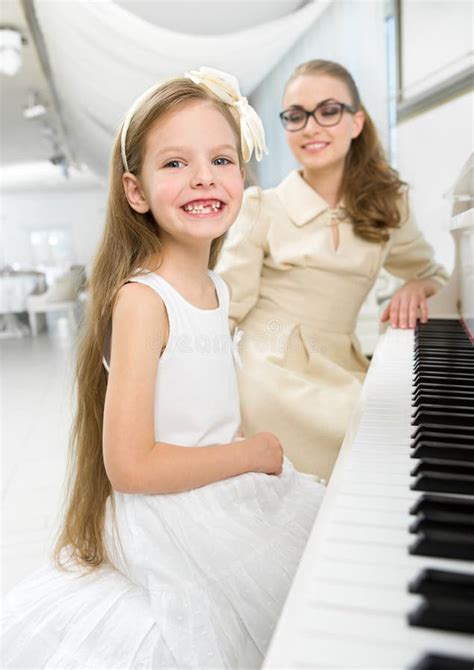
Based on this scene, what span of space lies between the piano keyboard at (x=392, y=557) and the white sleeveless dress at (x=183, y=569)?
8.7 inches

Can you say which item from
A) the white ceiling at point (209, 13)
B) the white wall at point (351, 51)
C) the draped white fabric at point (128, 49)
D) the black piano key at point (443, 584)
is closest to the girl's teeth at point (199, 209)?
the black piano key at point (443, 584)

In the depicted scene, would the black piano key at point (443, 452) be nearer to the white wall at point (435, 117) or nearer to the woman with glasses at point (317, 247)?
the woman with glasses at point (317, 247)

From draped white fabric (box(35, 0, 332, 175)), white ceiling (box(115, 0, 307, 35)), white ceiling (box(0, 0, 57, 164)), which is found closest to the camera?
draped white fabric (box(35, 0, 332, 175))

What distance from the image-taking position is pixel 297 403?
1596 millimetres

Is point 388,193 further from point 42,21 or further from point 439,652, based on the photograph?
point 42,21

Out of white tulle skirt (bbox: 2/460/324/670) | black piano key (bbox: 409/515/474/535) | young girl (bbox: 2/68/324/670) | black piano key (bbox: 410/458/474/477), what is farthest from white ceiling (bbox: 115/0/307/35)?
black piano key (bbox: 409/515/474/535)

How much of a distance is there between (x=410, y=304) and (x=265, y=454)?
0.89m

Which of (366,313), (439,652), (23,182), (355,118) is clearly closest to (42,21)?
(366,313)

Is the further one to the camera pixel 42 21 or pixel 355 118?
pixel 42 21

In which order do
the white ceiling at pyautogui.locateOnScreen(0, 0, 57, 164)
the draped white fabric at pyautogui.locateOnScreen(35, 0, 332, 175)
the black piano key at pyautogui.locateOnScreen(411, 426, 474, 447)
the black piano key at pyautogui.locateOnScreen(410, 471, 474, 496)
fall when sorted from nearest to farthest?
the black piano key at pyautogui.locateOnScreen(410, 471, 474, 496)
the black piano key at pyautogui.locateOnScreen(411, 426, 474, 447)
the draped white fabric at pyautogui.locateOnScreen(35, 0, 332, 175)
the white ceiling at pyautogui.locateOnScreen(0, 0, 57, 164)

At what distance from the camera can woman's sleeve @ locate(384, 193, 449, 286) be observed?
1887mm

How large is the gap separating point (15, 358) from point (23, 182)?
11230mm

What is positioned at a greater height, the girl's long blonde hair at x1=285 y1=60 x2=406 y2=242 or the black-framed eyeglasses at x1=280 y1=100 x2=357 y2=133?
the black-framed eyeglasses at x1=280 y1=100 x2=357 y2=133

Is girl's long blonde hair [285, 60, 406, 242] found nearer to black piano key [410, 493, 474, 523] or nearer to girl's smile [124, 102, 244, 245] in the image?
girl's smile [124, 102, 244, 245]
